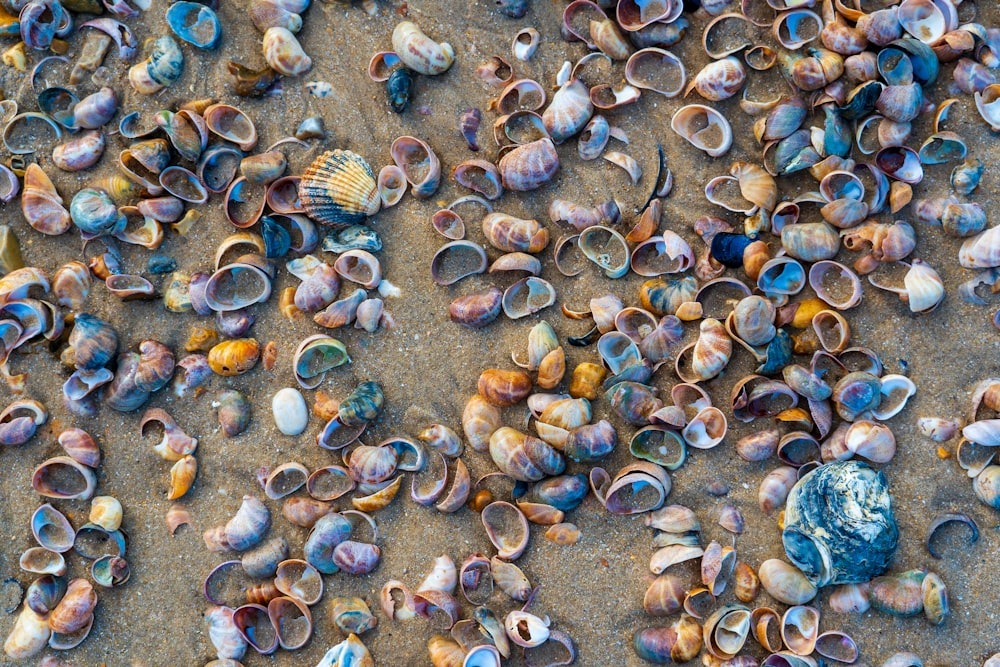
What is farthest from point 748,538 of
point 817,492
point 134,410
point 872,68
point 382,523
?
point 134,410

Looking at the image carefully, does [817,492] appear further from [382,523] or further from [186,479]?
[186,479]

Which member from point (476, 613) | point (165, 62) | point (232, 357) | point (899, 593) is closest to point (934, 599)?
point (899, 593)

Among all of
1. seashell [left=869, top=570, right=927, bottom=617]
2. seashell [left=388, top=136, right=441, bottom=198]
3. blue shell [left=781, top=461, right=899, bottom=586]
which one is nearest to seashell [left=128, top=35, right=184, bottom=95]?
seashell [left=388, top=136, right=441, bottom=198]

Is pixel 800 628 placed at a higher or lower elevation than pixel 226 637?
higher

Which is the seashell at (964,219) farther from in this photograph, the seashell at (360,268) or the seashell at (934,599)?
the seashell at (360,268)

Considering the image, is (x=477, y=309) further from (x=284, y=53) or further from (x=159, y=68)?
(x=159, y=68)

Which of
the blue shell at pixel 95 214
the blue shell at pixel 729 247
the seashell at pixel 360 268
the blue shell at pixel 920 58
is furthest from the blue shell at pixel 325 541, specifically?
the blue shell at pixel 920 58
